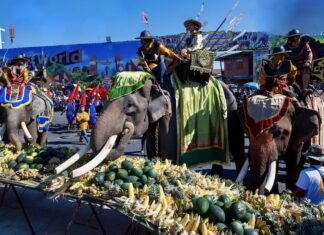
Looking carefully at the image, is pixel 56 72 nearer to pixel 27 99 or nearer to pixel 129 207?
→ pixel 27 99

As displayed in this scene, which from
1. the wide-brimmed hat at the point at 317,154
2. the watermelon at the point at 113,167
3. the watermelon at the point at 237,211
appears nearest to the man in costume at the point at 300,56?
the wide-brimmed hat at the point at 317,154

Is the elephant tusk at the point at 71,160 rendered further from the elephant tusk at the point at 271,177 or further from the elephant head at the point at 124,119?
the elephant tusk at the point at 271,177

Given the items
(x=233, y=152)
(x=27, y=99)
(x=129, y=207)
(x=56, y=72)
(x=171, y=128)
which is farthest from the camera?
(x=56, y=72)

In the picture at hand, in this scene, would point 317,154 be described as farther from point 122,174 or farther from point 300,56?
point 300,56

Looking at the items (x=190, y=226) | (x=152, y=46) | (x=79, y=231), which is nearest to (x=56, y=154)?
(x=79, y=231)

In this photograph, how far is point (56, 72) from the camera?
111ft

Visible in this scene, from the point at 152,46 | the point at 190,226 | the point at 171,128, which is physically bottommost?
the point at 190,226

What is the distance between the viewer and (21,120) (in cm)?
680

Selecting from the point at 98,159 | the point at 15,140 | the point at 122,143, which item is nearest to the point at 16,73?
the point at 15,140

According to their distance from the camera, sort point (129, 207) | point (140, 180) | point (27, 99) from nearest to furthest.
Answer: point (129, 207) → point (140, 180) → point (27, 99)

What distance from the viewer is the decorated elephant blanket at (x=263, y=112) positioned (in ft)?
14.4

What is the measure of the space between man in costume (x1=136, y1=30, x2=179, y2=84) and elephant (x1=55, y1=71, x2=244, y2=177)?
0.66 feet

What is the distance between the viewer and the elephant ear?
4469 mm

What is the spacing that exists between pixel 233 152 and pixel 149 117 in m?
1.72
